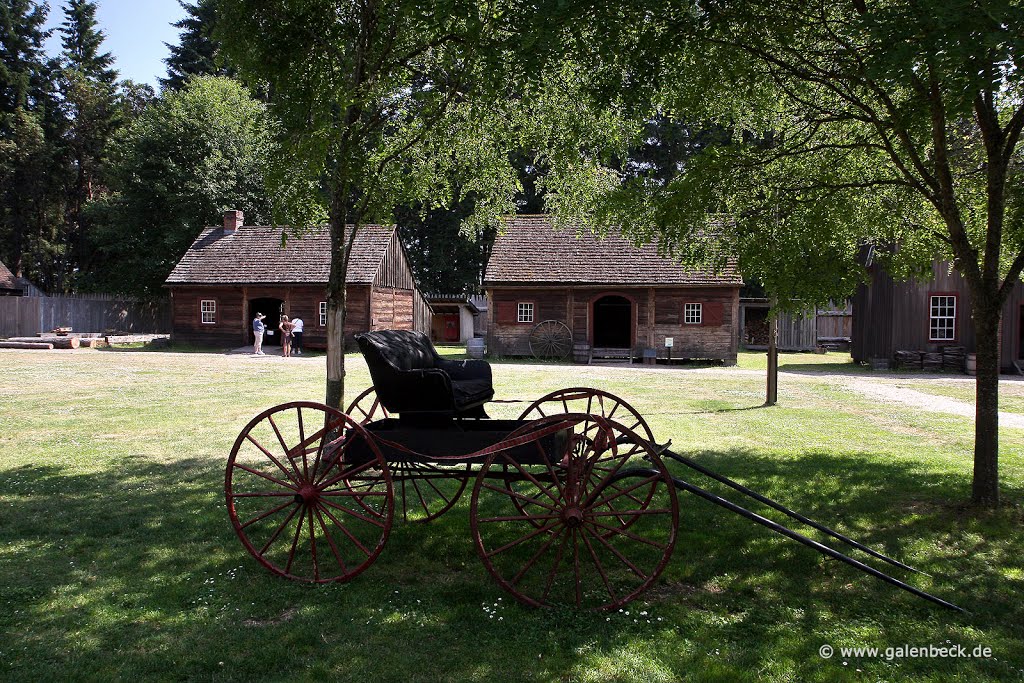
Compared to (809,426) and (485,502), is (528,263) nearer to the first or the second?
(809,426)

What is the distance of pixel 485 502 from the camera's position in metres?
7.20

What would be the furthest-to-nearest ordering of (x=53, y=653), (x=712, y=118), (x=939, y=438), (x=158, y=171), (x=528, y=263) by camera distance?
(x=158, y=171) → (x=528, y=263) → (x=939, y=438) → (x=712, y=118) → (x=53, y=653)

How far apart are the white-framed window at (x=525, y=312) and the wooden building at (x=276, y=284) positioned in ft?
21.3

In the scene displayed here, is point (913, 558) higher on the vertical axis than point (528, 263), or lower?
lower

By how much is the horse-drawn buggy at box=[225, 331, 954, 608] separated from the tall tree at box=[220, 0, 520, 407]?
240 cm

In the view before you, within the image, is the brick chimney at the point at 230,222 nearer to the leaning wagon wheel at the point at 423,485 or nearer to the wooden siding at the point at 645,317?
the wooden siding at the point at 645,317

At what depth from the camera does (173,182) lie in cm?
3822

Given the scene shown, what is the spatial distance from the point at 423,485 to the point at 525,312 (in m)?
20.3

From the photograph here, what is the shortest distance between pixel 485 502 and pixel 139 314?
3909 centimetres

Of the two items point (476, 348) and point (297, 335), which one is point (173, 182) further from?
point (476, 348)

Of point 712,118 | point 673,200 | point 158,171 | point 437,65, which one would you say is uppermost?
point 158,171

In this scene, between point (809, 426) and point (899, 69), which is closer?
point (899, 69)

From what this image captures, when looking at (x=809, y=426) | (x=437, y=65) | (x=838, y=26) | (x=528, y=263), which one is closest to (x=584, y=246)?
(x=528, y=263)

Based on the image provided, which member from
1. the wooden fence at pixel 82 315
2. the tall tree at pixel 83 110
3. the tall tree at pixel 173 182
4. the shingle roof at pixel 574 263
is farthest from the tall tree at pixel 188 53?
the shingle roof at pixel 574 263
